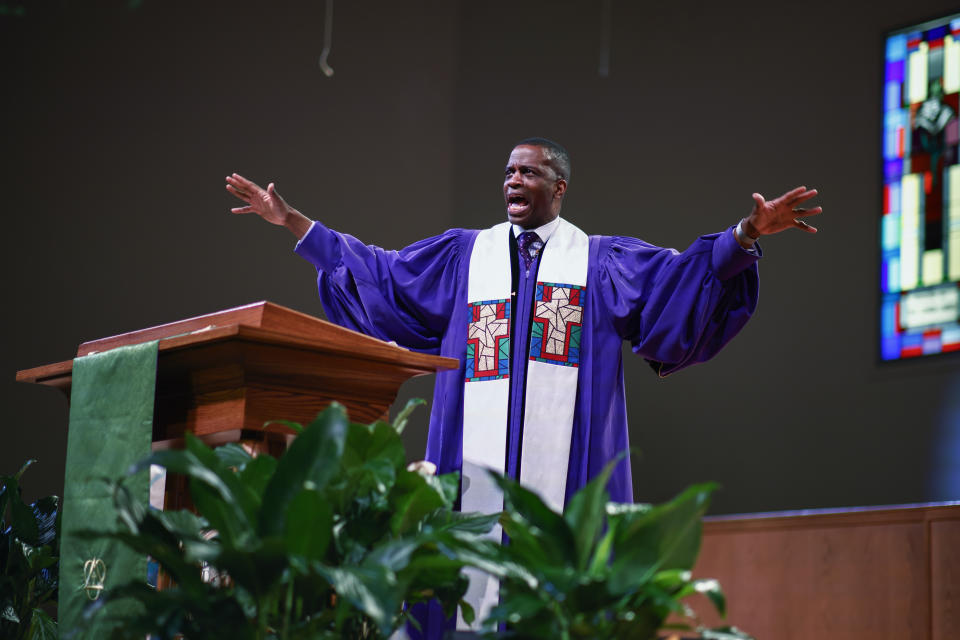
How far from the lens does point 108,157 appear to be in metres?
5.73

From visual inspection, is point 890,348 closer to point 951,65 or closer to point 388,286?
point 951,65

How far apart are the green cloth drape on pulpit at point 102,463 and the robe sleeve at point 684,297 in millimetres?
1520

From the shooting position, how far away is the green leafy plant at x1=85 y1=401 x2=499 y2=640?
6.03 ft

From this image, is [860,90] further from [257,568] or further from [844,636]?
[257,568]

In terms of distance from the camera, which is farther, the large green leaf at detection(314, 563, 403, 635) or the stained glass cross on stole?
the stained glass cross on stole

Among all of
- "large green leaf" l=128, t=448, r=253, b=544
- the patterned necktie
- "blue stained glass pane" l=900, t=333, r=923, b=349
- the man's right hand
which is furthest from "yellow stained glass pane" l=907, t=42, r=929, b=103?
"large green leaf" l=128, t=448, r=253, b=544

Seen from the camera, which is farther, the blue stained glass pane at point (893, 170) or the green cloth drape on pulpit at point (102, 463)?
the blue stained glass pane at point (893, 170)

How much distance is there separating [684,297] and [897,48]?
3.82m

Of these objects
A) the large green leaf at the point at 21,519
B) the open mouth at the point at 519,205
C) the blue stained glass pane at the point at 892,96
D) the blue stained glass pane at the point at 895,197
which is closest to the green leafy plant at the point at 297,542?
the large green leaf at the point at 21,519

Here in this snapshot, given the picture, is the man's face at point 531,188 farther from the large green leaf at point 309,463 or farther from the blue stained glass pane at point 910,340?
the blue stained glass pane at point 910,340

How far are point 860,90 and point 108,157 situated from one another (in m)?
3.93

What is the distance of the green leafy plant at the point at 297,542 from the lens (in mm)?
1839

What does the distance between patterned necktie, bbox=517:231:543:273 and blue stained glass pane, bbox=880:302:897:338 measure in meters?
3.20

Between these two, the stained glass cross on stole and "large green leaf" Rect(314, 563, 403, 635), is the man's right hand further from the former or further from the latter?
"large green leaf" Rect(314, 563, 403, 635)
